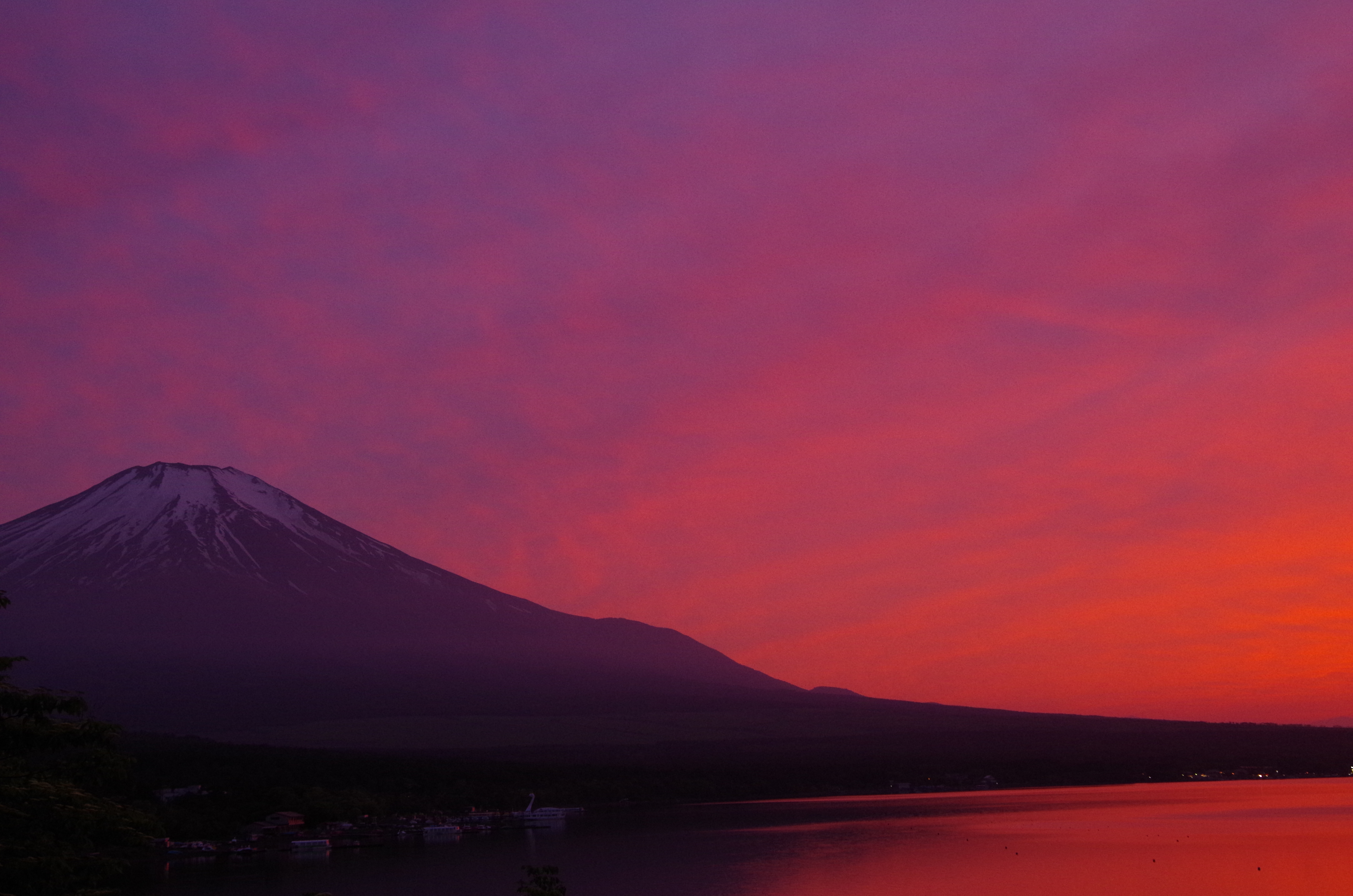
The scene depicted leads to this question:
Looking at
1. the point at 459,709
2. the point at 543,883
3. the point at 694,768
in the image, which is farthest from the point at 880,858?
the point at 459,709

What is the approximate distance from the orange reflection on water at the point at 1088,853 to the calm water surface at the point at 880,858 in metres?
0.16

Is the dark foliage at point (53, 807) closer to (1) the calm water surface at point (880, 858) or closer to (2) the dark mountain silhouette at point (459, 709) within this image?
(1) the calm water surface at point (880, 858)

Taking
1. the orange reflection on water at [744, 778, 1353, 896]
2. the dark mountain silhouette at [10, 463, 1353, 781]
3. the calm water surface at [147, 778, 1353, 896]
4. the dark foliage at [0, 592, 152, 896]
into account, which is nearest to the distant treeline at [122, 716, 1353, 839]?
the dark mountain silhouette at [10, 463, 1353, 781]

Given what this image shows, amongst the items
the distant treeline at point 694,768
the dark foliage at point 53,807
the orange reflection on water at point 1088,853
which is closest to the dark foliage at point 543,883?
the dark foliage at point 53,807

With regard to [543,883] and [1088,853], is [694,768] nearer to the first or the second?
[1088,853]

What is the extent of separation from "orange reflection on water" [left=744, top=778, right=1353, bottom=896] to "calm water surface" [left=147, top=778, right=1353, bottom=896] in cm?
16

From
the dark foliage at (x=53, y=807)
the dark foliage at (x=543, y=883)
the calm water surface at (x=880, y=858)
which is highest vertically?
the dark foliage at (x=53, y=807)

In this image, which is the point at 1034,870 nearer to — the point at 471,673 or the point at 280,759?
the point at 280,759

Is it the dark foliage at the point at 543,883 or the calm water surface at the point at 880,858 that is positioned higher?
the dark foliage at the point at 543,883

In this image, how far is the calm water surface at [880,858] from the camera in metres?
48.8

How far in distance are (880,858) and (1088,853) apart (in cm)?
971

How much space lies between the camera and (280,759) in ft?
344

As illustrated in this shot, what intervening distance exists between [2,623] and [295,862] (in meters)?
141

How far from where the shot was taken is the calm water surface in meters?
48.8
